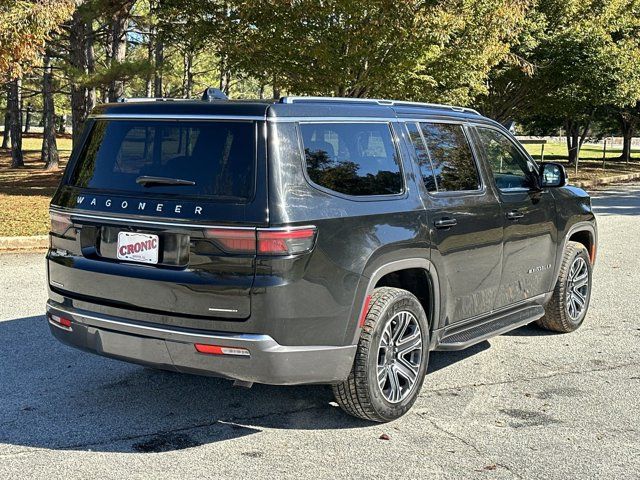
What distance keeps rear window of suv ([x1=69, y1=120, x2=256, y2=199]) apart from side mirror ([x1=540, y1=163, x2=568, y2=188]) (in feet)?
9.91

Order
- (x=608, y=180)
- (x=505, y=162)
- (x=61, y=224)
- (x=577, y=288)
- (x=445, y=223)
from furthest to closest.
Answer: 1. (x=608, y=180)
2. (x=577, y=288)
3. (x=505, y=162)
4. (x=445, y=223)
5. (x=61, y=224)

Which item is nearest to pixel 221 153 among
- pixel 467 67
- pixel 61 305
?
pixel 61 305

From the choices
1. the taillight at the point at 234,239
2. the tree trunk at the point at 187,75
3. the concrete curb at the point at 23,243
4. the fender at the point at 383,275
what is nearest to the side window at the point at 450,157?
the fender at the point at 383,275

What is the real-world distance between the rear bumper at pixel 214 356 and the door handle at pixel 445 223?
1.12m

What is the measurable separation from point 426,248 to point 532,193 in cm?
165

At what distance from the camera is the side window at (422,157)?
17.0 ft

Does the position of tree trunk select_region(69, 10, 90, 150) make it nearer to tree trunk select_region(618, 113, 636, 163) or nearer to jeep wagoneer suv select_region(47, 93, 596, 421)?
jeep wagoneer suv select_region(47, 93, 596, 421)

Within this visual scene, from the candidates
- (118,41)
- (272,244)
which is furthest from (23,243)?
(118,41)

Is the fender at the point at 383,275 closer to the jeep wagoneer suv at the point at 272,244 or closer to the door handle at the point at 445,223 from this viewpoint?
the jeep wagoneer suv at the point at 272,244

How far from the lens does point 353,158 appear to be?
15.3 feet

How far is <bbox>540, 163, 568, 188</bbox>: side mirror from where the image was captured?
20.7 ft

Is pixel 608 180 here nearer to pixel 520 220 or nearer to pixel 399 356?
pixel 520 220

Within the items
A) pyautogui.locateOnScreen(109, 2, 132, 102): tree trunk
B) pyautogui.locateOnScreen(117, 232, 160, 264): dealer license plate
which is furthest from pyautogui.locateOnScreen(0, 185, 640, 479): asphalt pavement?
pyautogui.locateOnScreen(109, 2, 132, 102): tree trunk

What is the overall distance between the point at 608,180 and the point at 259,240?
25.7m
